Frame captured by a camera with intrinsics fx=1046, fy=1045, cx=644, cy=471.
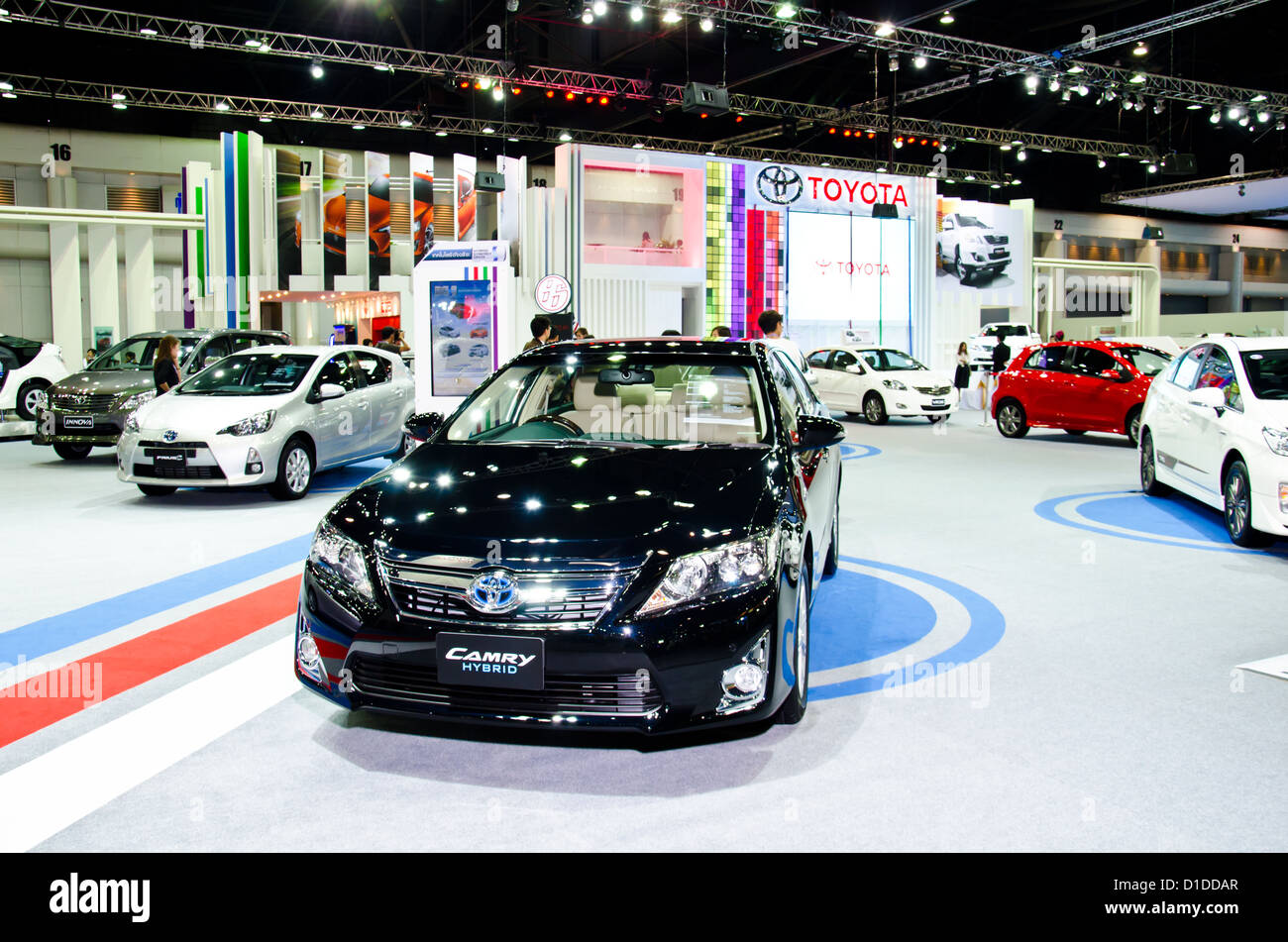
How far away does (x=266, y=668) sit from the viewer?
4242 mm

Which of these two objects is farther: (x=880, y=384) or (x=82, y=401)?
(x=880, y=384)

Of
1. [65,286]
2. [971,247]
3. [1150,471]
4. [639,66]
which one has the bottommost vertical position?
[1150,471]

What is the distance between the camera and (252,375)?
9320mm

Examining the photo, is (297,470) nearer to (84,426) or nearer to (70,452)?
(84,426)

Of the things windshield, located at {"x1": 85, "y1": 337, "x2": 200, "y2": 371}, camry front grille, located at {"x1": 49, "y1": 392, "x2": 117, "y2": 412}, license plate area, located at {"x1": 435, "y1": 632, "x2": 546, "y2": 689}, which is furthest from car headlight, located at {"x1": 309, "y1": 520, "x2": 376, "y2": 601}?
windshield, located at {"x1": 85, "y1": 337, "x2": 200, "y2": 371}

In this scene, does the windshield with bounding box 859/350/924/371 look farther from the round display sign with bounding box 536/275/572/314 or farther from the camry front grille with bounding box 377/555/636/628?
the camry front grille with bounding box 377/555/636/628

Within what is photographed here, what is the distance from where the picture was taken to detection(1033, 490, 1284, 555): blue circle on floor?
6.98 metres

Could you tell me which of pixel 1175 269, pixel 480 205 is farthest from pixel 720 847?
pixel 1175 269

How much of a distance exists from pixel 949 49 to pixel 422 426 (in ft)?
57.6

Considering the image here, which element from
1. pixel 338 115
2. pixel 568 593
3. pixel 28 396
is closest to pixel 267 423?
pixel 568 593

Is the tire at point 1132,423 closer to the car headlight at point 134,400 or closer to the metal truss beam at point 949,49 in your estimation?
the metal truss beam at point 949,49

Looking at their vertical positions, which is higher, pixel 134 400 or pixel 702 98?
pixel 702 98

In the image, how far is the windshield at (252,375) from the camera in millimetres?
9109
